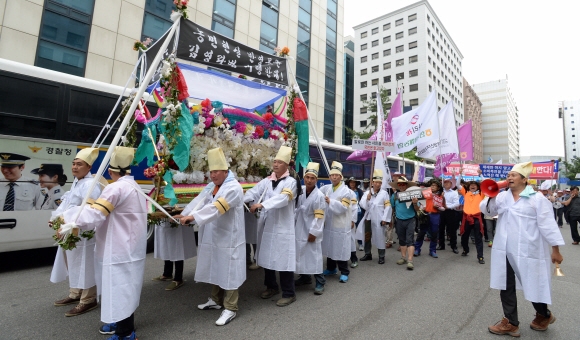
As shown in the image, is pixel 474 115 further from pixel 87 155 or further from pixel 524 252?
pixel 87 155

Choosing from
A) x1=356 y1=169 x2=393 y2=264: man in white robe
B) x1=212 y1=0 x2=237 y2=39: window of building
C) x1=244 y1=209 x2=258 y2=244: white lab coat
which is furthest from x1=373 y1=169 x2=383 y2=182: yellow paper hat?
x1=212 y1=0 x2=237 y2=39: window of building

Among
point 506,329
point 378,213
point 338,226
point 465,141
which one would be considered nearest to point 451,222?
point 378,213

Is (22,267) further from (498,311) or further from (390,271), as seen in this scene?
(498,311)

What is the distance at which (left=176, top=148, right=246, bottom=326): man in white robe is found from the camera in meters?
3.50

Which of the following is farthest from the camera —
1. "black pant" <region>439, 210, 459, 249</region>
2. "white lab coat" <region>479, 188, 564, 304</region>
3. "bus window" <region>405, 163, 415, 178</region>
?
"bus window" <region>405, 163, 415, 178</region>

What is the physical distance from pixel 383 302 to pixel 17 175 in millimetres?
5914

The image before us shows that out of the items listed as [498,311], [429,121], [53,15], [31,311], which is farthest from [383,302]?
[53,15]

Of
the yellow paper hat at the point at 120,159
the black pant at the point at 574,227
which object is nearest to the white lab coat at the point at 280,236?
the yellow paper hat at the point at 120,159

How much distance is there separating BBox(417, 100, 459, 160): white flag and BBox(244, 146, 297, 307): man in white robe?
551cm

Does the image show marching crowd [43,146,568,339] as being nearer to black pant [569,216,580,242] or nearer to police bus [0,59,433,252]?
police bus [0,59,433,252]

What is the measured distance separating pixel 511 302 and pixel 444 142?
250 inches

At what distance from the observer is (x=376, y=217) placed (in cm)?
654

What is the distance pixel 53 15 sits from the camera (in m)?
12.1

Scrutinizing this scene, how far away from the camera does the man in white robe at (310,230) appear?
14.6 ft
